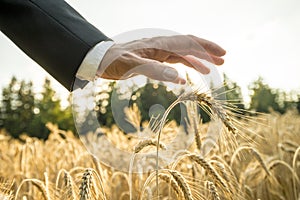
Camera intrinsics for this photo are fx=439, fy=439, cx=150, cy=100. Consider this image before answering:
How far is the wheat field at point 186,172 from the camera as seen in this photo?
1390 millimetres

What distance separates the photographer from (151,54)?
1.35 metres

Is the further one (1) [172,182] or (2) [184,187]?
(1) [172,182]

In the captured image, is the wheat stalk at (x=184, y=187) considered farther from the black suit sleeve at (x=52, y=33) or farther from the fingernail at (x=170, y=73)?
the black suit sleeve at (x=52, y=33)

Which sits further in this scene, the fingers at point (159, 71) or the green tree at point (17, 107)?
the green tree at point (17, 107)

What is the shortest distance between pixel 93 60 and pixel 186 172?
5.74 ft

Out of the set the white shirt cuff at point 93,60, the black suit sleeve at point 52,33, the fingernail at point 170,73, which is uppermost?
the black suit sleeve at point 52,33

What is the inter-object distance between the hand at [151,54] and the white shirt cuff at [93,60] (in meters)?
0.02

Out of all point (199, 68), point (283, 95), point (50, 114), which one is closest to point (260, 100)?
point (283, 95)

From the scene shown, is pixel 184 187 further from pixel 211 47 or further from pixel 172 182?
pixel 211 47

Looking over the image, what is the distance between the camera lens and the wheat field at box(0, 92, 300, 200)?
1.39 m

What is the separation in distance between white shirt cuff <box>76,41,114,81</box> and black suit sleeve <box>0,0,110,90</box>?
17 millimetres

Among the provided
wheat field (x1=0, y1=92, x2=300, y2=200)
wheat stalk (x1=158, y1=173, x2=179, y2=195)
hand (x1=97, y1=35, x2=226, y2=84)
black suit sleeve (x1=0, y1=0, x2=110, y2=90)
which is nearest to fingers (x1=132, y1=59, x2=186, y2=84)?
hand (x1=97, y1=35, x2=226, y2=84)

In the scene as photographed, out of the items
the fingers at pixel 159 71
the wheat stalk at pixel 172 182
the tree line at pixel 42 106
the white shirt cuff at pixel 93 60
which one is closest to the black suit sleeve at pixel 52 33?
the white shirt cuff at pixel 93 60

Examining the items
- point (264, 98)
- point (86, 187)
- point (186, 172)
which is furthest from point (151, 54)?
point (264, 98)
